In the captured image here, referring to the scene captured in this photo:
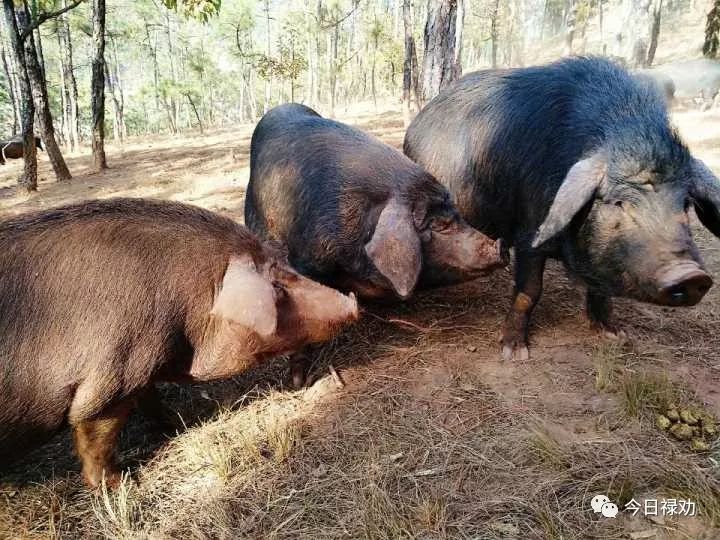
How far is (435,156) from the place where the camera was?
4.75 meters

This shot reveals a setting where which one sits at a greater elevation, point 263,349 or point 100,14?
point 100,14

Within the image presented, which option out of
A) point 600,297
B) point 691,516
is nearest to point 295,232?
point 600,297

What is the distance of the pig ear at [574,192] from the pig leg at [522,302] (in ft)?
2.31

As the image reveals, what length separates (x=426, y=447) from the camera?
2.93 m

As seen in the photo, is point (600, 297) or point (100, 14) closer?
point (600, 297)

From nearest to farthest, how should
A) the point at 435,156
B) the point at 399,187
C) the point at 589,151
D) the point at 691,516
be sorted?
the point at 691,516 → the point at 589,151 → the point at 399,187 → the point at 435,156

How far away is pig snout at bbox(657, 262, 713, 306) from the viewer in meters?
2.70

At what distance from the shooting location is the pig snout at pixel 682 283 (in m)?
2.70

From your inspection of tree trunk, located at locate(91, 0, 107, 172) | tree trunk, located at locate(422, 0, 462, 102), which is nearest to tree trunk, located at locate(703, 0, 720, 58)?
tree trunk, located at locate(422, 0, 462, 102)

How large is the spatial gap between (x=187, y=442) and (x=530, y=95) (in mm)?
3509

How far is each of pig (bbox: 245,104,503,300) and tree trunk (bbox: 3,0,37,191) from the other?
9492mm

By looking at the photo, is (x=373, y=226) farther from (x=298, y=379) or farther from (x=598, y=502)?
(x=598, y=502)

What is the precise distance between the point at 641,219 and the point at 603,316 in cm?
129

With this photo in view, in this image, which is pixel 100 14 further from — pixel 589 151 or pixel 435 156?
pixel 589 151
